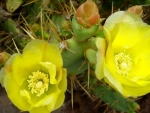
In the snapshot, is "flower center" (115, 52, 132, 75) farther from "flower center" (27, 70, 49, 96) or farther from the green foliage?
the green foliage

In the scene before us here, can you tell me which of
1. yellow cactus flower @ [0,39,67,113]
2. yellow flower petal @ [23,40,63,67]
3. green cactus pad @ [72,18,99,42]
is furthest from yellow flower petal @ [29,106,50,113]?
green cactus pad @ [72,18,99,42]

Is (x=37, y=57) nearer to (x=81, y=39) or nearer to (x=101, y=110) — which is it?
(x=81, y=39)

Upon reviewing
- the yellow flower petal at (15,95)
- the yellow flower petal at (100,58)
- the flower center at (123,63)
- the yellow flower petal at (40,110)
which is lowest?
the yellow flower petal at (40,110)

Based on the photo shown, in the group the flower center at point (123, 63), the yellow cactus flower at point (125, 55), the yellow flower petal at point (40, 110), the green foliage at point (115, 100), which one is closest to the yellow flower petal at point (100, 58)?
the yellow cactus flower at point (125, 55)

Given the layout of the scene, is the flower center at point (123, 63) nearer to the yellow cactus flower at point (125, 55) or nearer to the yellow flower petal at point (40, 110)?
the yellow cactus flower at point (125, 55)

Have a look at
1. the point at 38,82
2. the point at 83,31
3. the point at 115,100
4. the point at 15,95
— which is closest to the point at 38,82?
the point at 38,82

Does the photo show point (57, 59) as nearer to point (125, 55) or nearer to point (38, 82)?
point (38, 82)

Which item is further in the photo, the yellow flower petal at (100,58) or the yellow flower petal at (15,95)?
the yellow flower petal at (15,95)
